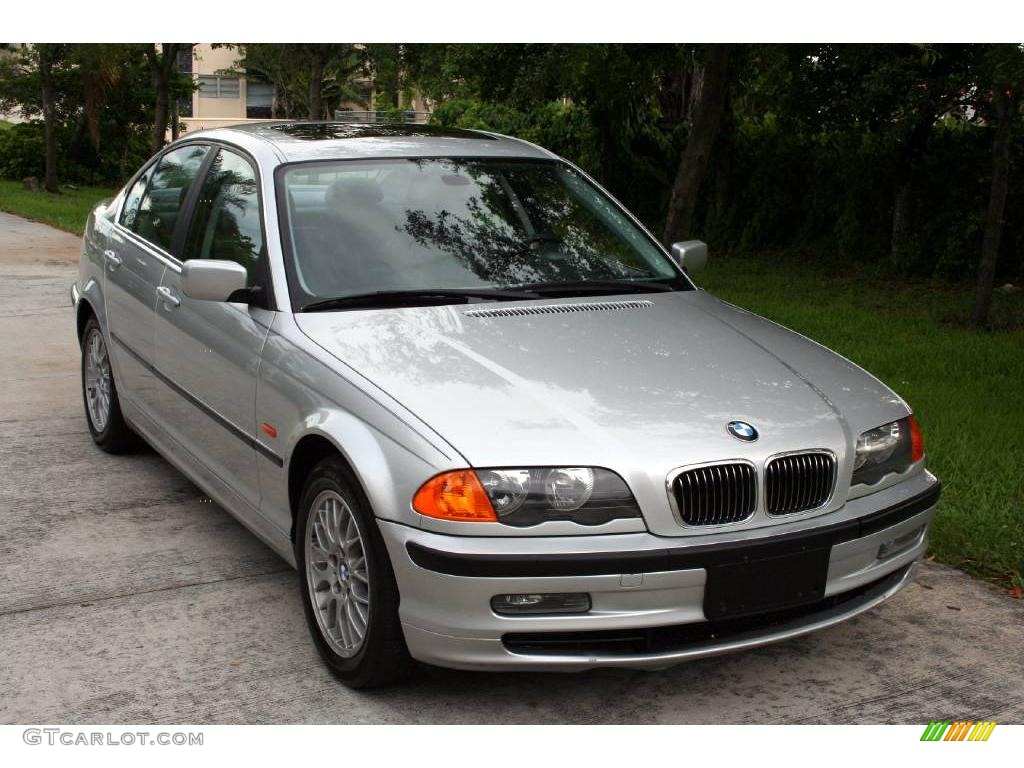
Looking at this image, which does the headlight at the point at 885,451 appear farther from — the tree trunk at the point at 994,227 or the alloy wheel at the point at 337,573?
the tree trunk at the point at 994,227

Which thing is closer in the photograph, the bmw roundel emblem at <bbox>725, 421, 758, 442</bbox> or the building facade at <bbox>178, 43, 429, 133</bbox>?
the bmw roundel emblem at <bbox>725, 421, 758, 442</bbox>

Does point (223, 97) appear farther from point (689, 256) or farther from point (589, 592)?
point (589, 592)

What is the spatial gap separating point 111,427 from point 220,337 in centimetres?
189

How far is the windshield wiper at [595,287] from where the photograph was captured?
15.6ft

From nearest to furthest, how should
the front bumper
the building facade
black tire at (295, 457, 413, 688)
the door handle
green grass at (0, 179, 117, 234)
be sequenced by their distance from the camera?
the front bumper
black tire at (295, 457, 413, 688)
the door handle
green grass at (0, 179, 117, 234)
the building facade

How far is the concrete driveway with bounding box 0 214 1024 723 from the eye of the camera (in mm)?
3828

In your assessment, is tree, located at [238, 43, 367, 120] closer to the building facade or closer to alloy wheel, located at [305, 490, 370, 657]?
the building facade

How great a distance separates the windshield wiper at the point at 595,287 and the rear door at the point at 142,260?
67.1 inches

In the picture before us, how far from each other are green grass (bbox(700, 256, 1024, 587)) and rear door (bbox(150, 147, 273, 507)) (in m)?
2.83

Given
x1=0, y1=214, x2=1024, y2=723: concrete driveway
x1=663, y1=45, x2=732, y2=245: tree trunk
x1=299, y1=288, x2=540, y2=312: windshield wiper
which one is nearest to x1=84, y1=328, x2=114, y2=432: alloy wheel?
x1=0, y1=214, x2=1024, y2=723: concrete driveway

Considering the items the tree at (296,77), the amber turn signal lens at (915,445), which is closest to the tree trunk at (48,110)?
the tree at (296,77)

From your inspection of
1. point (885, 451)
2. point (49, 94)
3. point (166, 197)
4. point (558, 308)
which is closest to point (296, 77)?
point (49, 94)

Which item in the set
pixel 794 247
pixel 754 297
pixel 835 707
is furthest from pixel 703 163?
pixel 835 707

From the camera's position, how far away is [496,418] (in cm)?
367
